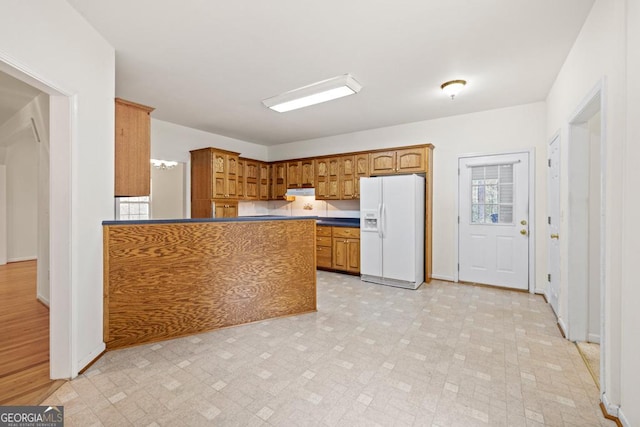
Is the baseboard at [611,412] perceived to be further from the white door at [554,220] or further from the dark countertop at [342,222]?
the dark countertop at [342,222]

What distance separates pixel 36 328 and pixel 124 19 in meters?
3.11

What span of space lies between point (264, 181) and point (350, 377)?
5135 mm

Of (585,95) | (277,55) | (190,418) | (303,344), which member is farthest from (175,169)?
(585,95)

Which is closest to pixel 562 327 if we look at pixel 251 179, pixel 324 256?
pixel 324 256

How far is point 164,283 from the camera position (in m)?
2.65

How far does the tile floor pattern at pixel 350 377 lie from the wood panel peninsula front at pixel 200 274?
17 centimetres

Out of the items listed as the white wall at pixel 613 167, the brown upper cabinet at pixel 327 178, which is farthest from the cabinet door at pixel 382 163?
the white wall at pixel 613 167

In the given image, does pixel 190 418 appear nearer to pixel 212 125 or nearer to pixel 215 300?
pixel 215 300

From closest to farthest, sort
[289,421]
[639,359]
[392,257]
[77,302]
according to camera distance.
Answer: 1. [639,359]
2. [289,421]
3. [77,302]
4. [392,257]

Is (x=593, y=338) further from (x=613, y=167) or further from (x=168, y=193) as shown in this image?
(x=168, y=193)

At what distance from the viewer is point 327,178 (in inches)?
227

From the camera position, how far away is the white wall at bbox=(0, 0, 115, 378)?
176 cm

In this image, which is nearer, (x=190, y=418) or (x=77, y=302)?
(x=190, y=418)

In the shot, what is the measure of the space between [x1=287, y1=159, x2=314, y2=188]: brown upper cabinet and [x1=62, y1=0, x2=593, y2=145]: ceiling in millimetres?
1881
